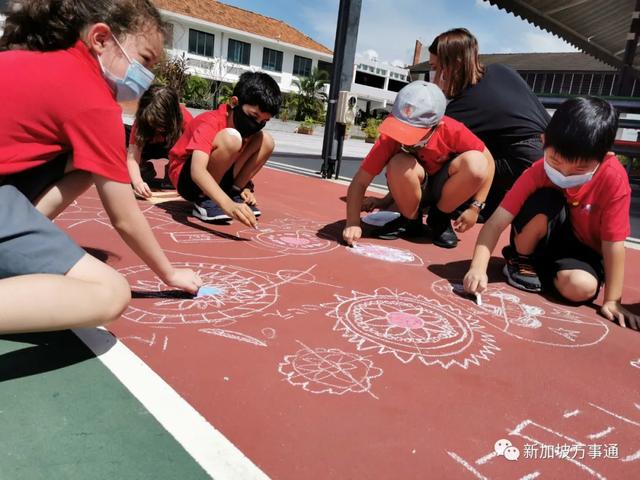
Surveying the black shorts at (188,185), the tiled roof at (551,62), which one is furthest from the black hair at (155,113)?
the tiled roof at (551,62)

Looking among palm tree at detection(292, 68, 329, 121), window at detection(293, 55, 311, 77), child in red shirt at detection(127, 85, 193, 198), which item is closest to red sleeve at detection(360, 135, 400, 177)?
child in red shirt at detection(127, 85, 193, 198)

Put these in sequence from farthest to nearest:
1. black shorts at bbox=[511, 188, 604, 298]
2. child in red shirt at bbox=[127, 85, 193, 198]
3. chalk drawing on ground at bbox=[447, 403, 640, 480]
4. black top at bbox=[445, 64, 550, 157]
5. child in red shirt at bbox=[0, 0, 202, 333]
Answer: child in red shirt at bbox=[127, 85, 193, 198] < black top at bbox=[445, 64, 550, 157] < black shorts at bbox=[511, 188, 604, 298] < child in red shirt at bbox=[0, 0, 202, 333] < chalk drawing on ground at bbox=[447, 403, 640, 480]

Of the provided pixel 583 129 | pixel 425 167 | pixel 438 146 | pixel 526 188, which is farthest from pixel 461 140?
pixel 583 129

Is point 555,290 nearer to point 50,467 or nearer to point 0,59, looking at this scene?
point 50,467

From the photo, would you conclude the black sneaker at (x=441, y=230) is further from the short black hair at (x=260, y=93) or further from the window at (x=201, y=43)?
the window at (x=201, y=43)

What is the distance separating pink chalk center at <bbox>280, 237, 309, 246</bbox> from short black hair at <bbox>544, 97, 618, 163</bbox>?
132 centimetres

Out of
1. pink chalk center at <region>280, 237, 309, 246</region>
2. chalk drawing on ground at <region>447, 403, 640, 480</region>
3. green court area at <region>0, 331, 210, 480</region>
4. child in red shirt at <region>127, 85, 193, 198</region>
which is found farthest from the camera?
child in red shirt at <region>127, 85, 193, 198</region>

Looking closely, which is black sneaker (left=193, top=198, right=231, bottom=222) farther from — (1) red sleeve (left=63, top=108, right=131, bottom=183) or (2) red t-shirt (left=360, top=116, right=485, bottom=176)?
(1) red sleeve (left=63, top=108, right=131, bottom=183)

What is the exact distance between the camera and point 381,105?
42.8 metres

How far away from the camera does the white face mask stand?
2.02 meters

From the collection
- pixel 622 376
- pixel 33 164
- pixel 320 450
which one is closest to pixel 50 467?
pixel 320 450

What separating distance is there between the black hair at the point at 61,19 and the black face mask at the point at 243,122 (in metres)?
1.47

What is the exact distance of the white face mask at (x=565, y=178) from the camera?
2018mm

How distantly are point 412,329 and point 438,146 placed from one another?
4.73ft
